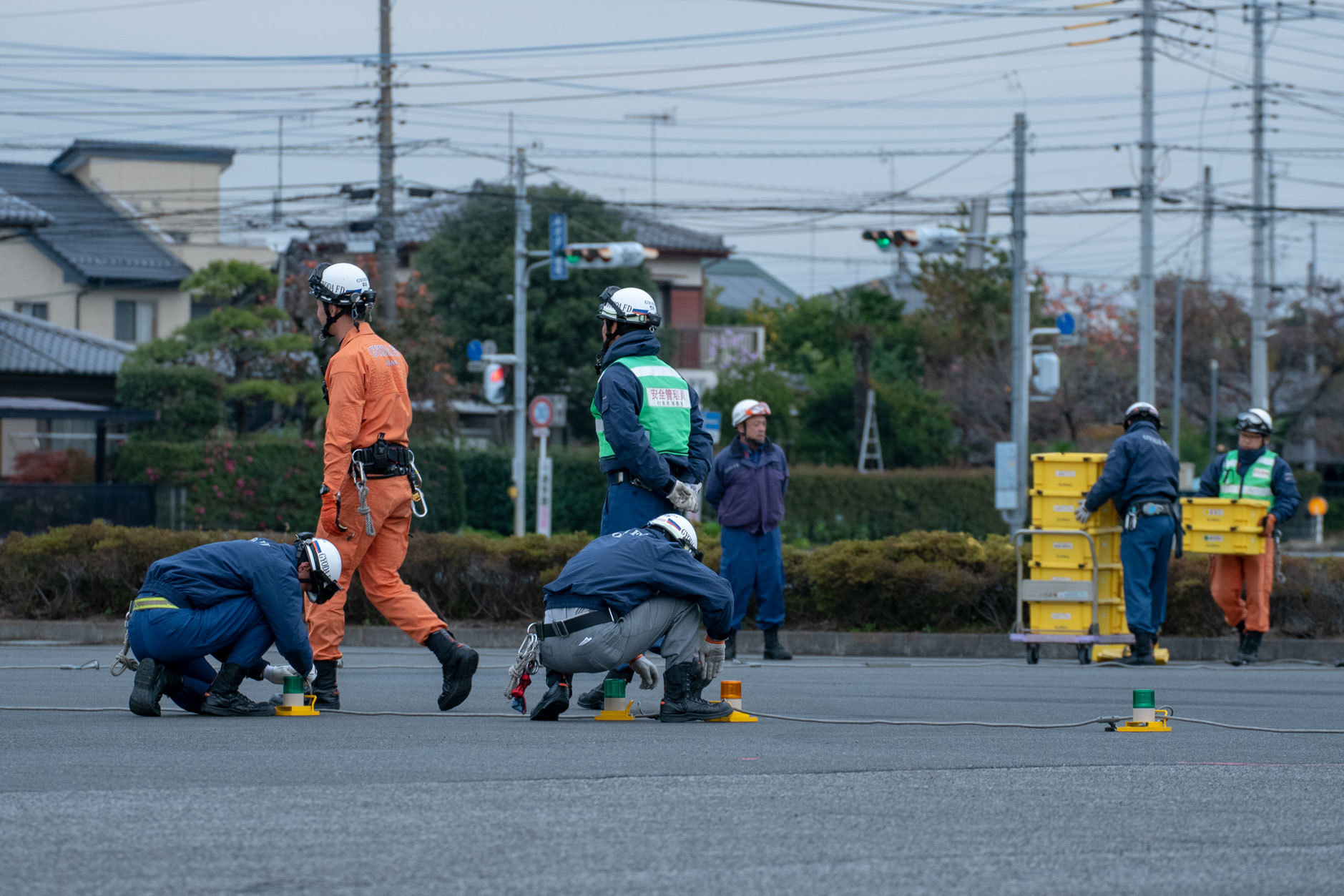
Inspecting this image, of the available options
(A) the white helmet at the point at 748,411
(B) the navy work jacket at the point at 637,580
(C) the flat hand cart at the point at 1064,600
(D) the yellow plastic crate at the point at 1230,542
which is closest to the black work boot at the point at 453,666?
(B) the navy work jacket at the point at 637,580

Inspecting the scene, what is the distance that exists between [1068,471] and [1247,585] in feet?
5.75

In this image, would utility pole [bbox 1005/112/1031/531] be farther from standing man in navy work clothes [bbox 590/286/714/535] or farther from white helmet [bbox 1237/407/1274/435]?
standing man in navy work clothes [bbox 590/286/714/535]

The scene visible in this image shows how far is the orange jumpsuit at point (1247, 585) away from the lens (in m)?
13.0

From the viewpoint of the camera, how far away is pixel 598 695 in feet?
26.2

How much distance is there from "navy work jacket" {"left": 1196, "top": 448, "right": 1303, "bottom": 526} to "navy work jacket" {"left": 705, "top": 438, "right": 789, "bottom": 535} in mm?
3626

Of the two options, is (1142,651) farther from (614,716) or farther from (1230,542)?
(614,716)

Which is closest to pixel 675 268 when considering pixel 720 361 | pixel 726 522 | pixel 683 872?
pixel 720 361

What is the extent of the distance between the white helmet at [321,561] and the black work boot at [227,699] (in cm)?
52

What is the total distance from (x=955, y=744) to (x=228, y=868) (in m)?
3.57

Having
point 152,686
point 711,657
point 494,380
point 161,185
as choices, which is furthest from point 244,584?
point 161,185

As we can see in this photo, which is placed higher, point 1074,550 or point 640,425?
point 640,425

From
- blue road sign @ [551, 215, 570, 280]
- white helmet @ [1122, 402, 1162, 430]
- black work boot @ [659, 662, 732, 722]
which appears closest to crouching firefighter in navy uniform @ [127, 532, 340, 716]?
black work boot @ [659, 662, 732, 722]

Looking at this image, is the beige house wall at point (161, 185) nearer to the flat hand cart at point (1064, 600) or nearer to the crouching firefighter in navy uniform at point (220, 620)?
the flat hand cart at point (1064, 600)

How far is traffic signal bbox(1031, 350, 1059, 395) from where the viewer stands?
28.2 metres
